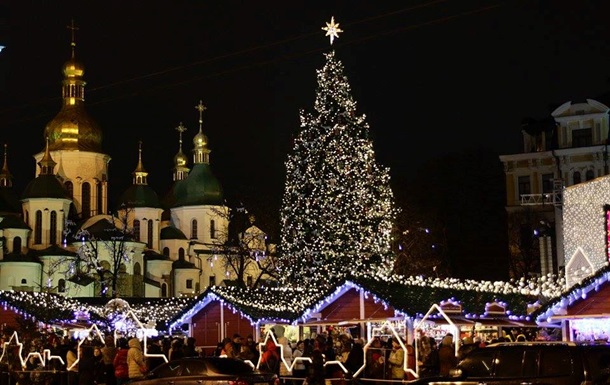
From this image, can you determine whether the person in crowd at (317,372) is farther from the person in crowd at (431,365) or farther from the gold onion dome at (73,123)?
the gold onion dome at (73,123)

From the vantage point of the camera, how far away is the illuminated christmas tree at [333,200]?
38.5m

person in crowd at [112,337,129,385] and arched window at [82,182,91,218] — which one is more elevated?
arched window at [82,182,91,218]

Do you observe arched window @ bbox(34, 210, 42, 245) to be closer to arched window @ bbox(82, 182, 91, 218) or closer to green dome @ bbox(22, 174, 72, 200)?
green dome @ bbox(22, 174, 72, 200)

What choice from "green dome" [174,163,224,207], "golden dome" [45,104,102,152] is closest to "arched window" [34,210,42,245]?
"golden dome" [45,104,102,152]

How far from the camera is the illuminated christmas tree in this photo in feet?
126

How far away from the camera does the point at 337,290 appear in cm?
3053

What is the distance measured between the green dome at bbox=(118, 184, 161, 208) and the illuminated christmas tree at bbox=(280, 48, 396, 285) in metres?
68.8

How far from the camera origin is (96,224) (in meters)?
100

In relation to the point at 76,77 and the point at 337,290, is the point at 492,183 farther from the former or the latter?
the point at 76,77

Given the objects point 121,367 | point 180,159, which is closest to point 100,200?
point 180,159

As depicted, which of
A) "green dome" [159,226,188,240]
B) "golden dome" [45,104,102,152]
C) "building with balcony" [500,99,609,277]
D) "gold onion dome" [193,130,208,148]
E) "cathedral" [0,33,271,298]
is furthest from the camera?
"gold onion dome" [193,130,208,148]

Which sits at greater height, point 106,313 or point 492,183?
point 492,183

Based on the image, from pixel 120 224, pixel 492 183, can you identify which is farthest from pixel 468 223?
pixel 120 224

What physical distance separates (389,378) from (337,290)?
345 inches
